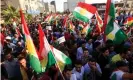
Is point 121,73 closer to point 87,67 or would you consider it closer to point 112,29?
point 87,67

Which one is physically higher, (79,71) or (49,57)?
(49,57)

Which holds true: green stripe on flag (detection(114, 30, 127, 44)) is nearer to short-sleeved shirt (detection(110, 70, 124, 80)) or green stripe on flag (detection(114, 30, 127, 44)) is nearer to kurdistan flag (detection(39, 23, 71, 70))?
kurdistan flag (detection(39, 23, 71, 70))

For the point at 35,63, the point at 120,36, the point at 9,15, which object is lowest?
the point at 9,15

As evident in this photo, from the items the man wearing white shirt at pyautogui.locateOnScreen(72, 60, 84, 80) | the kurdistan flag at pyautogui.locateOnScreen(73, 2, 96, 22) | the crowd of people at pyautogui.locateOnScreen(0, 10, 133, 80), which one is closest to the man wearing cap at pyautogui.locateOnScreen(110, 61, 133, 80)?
the crowd of people at pyautogui.locateOnScreen(0, 10, 133, 80)

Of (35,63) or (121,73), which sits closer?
(121,73)

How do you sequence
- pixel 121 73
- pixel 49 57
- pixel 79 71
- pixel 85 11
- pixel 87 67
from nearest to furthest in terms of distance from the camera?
pixel 121 73 < pixel 79 71 < pixel 49 57 < pixel 87 67 < pixel 85 11

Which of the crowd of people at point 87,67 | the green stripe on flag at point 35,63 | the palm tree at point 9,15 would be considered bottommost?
the palm tree at point 9,15

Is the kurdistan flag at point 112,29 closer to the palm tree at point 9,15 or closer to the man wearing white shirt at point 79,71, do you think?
the man wearing white shirt at point 79,71

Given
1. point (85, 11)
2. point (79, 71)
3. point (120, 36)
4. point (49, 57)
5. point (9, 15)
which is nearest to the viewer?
point (79, 71)

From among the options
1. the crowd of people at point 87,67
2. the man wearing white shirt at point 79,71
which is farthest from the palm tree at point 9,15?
the man wearing white shirt at point 79,71

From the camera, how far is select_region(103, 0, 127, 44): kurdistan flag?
9.28m

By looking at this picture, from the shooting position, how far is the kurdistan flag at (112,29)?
928 cm

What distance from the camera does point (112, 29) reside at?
9.36 m

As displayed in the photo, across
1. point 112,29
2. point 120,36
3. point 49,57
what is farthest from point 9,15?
point 49,57
